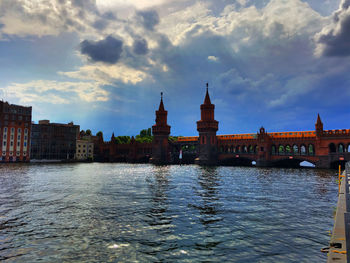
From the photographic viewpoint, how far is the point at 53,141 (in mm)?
129625

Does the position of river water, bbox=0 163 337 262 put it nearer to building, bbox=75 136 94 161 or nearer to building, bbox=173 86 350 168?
building, bbox=173 86 350 168

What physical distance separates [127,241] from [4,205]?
14.9 meters

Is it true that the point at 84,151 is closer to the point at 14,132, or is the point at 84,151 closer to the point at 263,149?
the point at 14,132

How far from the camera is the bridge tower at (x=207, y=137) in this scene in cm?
10349

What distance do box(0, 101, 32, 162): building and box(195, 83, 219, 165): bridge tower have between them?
7588 cm

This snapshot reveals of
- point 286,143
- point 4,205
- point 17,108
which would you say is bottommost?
point 4,205

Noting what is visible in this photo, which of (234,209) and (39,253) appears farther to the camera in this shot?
(234,209)

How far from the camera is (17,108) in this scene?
4454 inches

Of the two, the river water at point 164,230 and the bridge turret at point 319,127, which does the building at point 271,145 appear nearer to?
the bridge turret at point 319,127

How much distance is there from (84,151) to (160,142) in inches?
2016

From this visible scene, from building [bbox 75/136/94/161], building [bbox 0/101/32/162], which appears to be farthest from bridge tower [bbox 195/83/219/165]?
building [bbox 0/101/32/162]

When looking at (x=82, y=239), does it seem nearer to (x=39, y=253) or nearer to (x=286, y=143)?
(x=39, y=253)

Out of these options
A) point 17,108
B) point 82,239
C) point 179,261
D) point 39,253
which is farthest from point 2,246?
point 17,108

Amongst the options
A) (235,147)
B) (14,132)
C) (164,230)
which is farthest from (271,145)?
(14,132)
